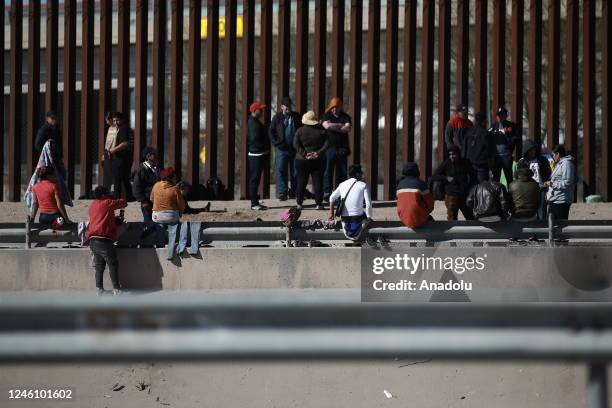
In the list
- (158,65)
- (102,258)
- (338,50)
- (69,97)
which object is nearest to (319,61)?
(338,50)

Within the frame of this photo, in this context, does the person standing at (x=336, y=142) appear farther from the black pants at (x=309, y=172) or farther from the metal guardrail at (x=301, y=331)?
the metal guardrail at (x=301, y=331)

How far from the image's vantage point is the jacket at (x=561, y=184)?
619 inches

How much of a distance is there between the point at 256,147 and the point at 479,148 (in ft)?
10.3

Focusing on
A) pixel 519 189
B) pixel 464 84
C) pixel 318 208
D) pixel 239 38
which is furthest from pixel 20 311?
pixel 239 38

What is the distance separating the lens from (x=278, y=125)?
16.9 meters

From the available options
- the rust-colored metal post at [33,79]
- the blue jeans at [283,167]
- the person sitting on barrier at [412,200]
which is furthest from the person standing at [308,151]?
the rust-colored metal post at [33,79]

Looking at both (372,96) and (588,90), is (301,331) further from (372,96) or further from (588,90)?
(588,90)

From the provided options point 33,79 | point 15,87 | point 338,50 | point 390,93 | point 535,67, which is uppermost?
point 338,50

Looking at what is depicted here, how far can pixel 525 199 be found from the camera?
14109 mm

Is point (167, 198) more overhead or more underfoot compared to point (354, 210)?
more overhead

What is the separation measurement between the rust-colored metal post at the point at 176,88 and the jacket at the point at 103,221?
650 cm

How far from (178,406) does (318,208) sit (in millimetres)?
5778

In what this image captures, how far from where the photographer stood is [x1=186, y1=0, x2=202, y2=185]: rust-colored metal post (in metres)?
19.9

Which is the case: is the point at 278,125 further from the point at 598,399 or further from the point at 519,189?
the point at 598,399
